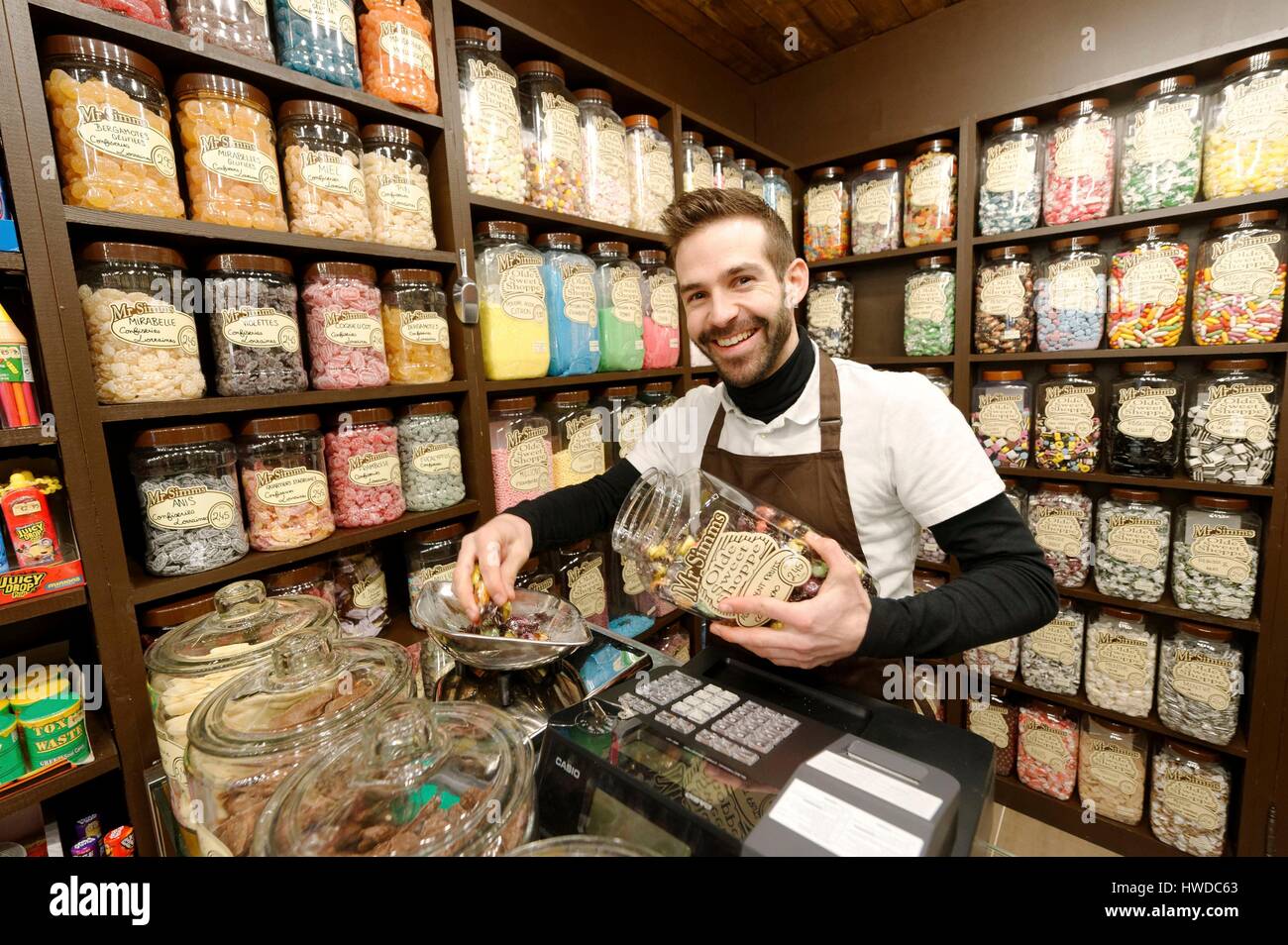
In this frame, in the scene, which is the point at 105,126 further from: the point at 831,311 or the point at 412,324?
the point at 831,311

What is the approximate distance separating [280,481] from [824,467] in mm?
1055

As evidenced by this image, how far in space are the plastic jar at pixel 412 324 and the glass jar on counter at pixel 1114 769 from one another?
244 centimetres

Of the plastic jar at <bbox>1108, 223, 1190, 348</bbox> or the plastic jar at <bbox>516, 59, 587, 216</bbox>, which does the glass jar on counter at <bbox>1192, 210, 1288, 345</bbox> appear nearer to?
the plastic jar at <bbox>1108, 223, 1190, 348</bbox>

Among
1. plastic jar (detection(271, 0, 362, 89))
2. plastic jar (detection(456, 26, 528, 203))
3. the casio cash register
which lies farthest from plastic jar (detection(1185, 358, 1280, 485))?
plastic jar (detection(271, 0, 362, 89))

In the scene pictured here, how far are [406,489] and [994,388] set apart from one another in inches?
77.1

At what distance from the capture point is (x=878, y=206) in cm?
228

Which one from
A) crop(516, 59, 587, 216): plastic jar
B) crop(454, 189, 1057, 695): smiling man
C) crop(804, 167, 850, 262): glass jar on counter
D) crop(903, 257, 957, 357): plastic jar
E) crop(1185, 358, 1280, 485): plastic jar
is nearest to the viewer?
crop(454, 189, 1057, 695): smiling man

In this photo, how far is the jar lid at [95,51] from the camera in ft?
2.83

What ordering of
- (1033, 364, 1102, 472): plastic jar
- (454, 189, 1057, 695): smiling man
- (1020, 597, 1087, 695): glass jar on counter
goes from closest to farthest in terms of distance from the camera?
(454, 189, 1057, 695): smiling man < (1033, 364, 1102, 472): plastic jar < (1020, 597, 1087, 695): glass jar on counter

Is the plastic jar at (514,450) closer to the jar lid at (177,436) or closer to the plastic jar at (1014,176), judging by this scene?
the jar lid at (177,436)

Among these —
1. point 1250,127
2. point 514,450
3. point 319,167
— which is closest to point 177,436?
point 319,167

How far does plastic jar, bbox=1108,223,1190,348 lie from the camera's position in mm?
1759

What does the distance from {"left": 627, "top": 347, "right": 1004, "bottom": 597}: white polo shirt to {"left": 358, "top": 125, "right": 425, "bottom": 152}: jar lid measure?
3.00 feet
